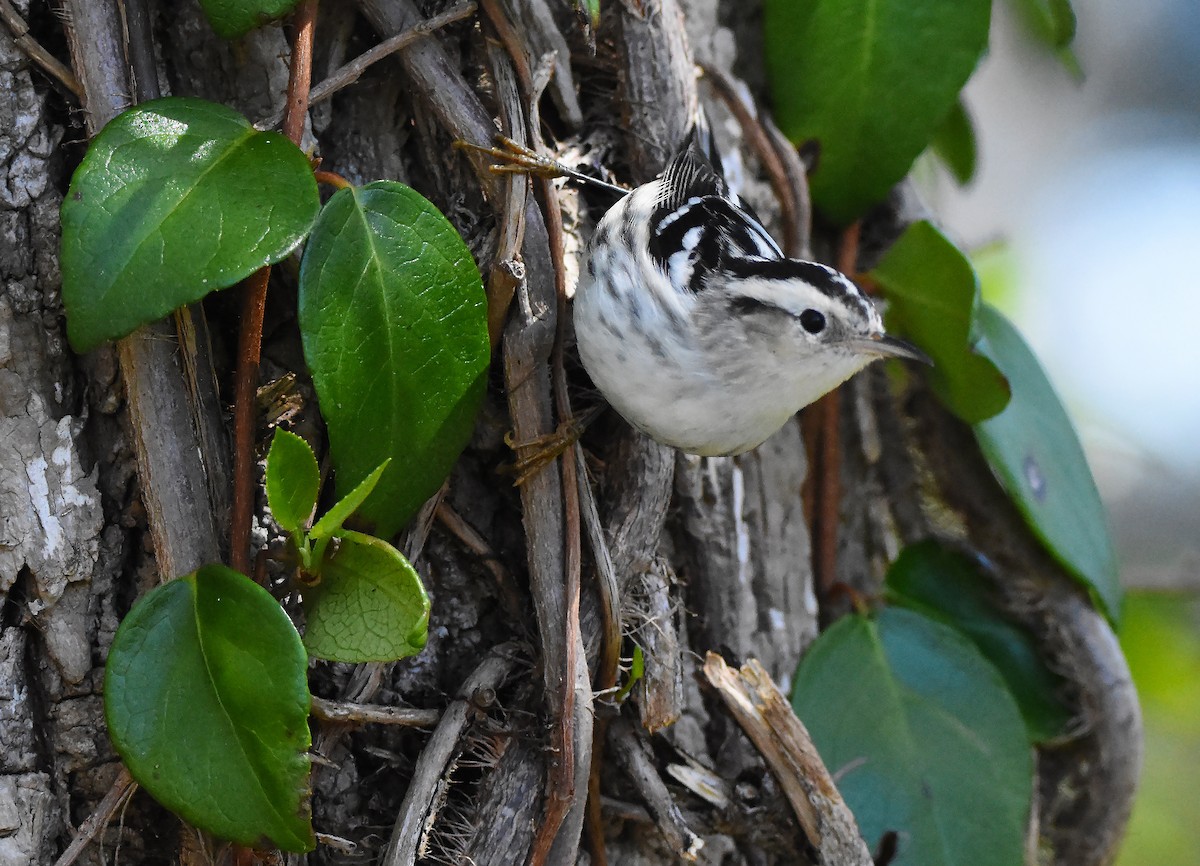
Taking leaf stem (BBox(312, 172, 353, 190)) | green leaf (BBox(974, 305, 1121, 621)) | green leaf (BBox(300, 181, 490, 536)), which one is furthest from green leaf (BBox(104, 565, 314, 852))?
green leaf (BBox(974, 305, 1121, 621))

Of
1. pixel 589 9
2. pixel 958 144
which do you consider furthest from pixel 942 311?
pixel 589 9

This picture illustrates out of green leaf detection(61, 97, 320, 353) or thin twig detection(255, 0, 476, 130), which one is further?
thin twig detection(255, 0, 476, 130)

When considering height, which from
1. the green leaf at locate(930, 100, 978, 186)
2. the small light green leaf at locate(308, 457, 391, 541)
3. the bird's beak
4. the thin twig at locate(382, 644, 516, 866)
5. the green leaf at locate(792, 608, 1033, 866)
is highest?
the green leaf at locate(930, 100, 978, 186)

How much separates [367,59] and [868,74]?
62 cm

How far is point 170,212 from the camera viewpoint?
81 centimetres

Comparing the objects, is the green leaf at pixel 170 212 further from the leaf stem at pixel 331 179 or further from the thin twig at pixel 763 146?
the thin twig at pixel 763 146

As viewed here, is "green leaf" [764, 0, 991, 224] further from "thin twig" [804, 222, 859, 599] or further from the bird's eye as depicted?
the bird's eye

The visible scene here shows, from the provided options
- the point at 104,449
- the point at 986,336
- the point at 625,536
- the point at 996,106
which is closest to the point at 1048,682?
the point at 986,336

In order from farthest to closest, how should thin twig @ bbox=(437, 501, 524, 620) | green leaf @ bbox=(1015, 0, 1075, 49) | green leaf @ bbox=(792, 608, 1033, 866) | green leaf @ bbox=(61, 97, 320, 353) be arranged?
1. green leaf @ bbox=(1015, 0, 1075, 49)
2. green leaf @ bbox=(792, 608, 1033, 866)
3. thin twig @ bbox=(437, 501, 524, 620)
4. green leaf @ bbox=(61, 97, 320, 353)

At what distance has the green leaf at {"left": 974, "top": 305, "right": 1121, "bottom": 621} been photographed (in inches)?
51.5

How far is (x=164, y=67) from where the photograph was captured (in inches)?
37.4

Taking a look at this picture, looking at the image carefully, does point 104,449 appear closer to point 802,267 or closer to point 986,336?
point 802,267

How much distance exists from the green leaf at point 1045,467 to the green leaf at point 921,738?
187 millimetres

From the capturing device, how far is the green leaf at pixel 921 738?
3.89 feet
